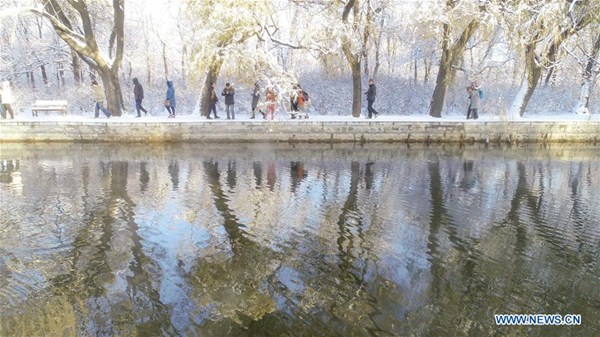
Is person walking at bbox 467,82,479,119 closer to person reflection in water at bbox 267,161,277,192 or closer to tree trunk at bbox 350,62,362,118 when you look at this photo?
tree trunk at bbox 350,62,362,118

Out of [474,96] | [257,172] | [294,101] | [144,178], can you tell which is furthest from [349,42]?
[144,178]

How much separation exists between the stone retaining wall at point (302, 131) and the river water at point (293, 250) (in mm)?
3774

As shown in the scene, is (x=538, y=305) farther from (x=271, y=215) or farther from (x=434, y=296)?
(x=271, y=215)

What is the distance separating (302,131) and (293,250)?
32.0 feet

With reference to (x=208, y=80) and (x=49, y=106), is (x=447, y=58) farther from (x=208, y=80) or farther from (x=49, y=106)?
(x=49, y=106)

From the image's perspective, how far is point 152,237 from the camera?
688 cm

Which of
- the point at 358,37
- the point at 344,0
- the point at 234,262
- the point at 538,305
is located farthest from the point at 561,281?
the point at 344,0

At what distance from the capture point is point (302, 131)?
15.8 m

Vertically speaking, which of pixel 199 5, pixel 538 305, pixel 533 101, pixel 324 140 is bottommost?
pixel 538 305

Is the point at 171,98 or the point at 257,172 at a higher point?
the point at 171,98

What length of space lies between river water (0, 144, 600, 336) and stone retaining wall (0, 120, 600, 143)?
377 centimetres

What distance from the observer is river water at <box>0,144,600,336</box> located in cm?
470

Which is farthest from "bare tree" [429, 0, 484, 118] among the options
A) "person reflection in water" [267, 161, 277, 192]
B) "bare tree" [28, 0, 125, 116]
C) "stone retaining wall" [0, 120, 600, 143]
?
"bare tree" [28, 0, 125, 116]

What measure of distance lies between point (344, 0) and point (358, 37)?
1.86 metres
